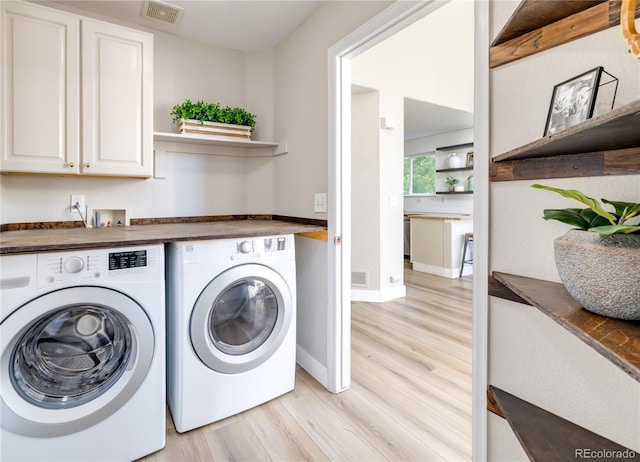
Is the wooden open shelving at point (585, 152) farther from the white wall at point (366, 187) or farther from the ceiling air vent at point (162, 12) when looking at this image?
the white wall at point (366, 187)

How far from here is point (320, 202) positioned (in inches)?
78.4

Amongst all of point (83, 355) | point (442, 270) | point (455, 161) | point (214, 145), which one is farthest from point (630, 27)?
point (455, 161)

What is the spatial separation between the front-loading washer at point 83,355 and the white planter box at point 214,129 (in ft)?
3.40

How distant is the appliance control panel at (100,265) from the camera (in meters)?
1.22

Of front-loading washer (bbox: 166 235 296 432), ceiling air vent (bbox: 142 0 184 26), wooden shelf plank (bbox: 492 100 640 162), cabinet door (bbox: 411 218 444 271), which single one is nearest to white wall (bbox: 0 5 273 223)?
ceiling air vent (bbox: 142 0 184 26)

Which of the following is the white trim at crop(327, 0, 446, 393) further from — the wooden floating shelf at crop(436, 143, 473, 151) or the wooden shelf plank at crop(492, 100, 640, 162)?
the wooden floating shelf at crop(436, 143, 473, 151)

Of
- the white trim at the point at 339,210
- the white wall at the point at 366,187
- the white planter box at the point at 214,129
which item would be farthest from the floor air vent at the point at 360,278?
the white planter box at the point at 214,129

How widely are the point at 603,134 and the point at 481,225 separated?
55 centimetres

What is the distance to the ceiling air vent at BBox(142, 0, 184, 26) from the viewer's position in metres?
1.95

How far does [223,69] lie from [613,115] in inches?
104

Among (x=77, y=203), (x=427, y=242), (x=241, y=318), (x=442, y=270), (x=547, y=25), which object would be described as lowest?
(x=442, y=270)

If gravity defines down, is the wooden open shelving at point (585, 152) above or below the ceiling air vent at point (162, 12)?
below

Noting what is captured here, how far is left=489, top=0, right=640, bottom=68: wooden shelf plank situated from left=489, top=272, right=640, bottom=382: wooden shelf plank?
70cm

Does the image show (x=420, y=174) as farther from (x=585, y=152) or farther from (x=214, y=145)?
(x=585, y=152)
